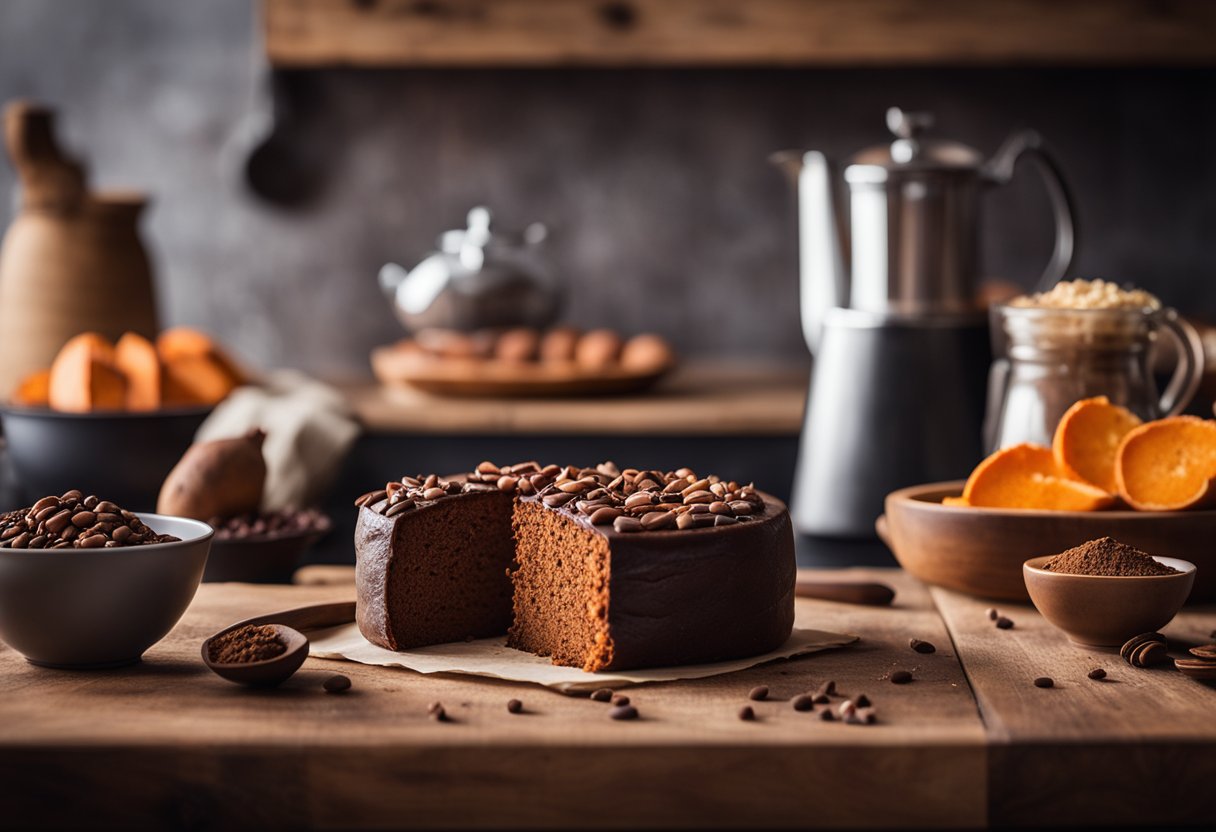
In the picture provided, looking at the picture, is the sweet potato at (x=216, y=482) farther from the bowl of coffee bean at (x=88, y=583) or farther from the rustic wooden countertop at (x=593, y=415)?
the rustic wooden countertop at (x=593, y=415)

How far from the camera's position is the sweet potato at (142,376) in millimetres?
2062

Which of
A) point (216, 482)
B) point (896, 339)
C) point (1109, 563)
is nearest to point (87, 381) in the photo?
point (216, 482)

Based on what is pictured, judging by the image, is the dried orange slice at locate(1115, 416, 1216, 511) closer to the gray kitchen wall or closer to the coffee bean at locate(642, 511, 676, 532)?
the coffee bean at locate(642, 511, 676, 532)

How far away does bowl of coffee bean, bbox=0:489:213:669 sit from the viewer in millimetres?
1127

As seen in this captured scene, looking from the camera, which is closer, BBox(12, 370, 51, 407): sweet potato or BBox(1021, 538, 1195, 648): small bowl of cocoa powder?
BBox(1021, 538, 1195, 648): small bowl of cocoa powder

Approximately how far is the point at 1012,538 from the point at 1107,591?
0.16 meters

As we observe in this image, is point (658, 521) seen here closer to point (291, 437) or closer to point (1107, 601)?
point (1107, 601)

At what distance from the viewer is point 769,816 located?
99 centimetres

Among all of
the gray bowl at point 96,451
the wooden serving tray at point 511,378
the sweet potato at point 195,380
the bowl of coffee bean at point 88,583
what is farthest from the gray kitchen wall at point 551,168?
the bowl of coffee bean at point 88,583

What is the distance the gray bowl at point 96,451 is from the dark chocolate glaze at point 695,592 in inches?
28.8

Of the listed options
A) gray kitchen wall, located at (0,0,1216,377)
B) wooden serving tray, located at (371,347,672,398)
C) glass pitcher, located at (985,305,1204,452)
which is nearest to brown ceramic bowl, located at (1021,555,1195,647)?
glass pitcher, located at (985,305,1204,452)

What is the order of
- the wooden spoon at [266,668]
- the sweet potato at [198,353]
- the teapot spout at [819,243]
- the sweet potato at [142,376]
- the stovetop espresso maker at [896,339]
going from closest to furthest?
the wooden spoon at [266,668] → the stovetop espresso maker at [896,339] → the teapot spout at [819,243] → the sweet potato at [142,376] → the sweet potato at [198,353]

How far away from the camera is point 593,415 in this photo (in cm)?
284

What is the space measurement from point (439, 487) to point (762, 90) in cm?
247
